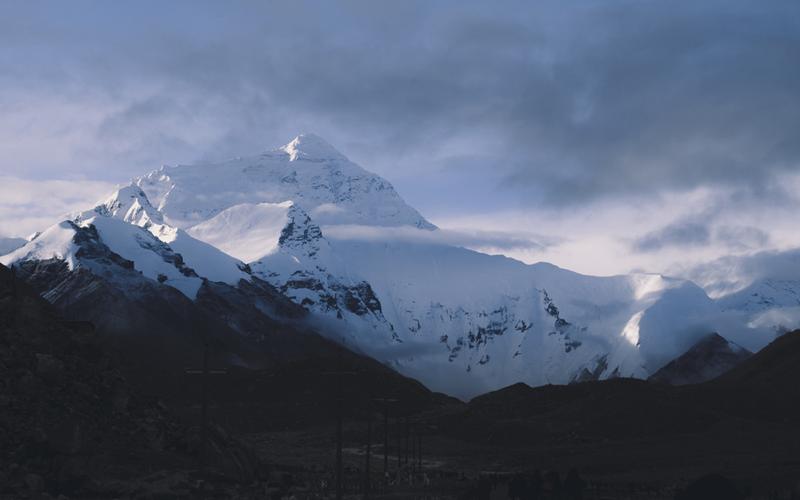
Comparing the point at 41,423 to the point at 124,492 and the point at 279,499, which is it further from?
the point at 279,499

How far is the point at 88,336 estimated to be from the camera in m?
95.8

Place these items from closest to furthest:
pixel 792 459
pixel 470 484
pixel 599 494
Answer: pixel 599 494 < pixel 470 484 < pixel 792 459

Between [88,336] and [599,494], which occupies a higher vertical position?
[88,336]

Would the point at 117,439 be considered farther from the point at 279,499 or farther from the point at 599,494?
the point at 599,494

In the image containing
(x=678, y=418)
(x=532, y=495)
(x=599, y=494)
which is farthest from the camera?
(x=678, y=418)

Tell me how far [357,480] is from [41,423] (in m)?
51.3

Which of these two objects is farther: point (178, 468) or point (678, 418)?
point (678, 418)

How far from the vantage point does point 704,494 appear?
290 feet

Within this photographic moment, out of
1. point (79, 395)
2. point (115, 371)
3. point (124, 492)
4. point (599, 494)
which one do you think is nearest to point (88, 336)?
point (115, 371)

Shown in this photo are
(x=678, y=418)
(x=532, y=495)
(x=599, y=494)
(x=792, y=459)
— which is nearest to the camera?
(x=532, y=495)

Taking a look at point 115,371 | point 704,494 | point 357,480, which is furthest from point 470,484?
point 115,371

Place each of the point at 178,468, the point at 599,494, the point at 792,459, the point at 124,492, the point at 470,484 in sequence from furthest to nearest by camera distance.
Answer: the point at 792,459, the point at 470,484, the point at 599,494, the point at 178,468, the point at 124,492

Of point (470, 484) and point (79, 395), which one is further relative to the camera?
point (470, 484)

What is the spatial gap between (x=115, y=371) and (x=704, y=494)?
4497cm
